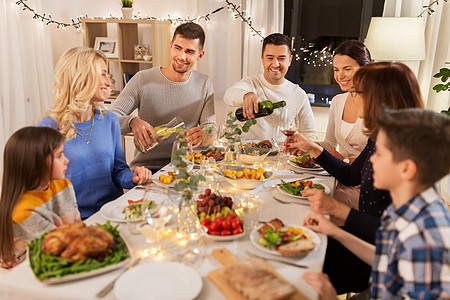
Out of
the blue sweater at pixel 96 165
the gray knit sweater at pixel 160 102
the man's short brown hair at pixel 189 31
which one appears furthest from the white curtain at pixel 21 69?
the blue sweater at pixel 96 165

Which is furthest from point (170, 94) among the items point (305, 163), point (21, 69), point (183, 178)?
point (21, 69)

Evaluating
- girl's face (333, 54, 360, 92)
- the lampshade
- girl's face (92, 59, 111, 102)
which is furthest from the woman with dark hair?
the lampshade

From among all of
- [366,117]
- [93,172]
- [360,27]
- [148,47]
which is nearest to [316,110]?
[360,27]

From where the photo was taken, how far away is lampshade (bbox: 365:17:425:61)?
11.0 ft

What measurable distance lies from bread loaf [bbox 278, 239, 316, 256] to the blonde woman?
90 centimetres

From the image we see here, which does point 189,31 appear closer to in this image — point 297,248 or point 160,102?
point 160,102

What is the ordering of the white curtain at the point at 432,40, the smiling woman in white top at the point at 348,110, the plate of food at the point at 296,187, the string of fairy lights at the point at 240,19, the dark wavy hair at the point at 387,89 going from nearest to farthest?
the dark wavy hair at the point at 387,89 → the plate of food at the point at 296,187 → the smiling woman in white top at the point at 348,110 → the white curtain at the point at 432,40 → the string of fairy lights at the point at 240,19

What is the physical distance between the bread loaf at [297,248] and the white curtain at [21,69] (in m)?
3.38

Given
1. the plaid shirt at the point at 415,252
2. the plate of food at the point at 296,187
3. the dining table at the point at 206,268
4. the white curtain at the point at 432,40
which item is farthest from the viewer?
the white curtain at the point at 432,40

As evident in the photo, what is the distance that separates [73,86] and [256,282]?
4.34ft

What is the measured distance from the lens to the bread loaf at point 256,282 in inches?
39.9

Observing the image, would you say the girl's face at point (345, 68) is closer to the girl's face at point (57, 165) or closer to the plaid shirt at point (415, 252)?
the plaid shirt at point (415, 252)

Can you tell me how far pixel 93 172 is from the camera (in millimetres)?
1970

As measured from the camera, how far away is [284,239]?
132 cm
